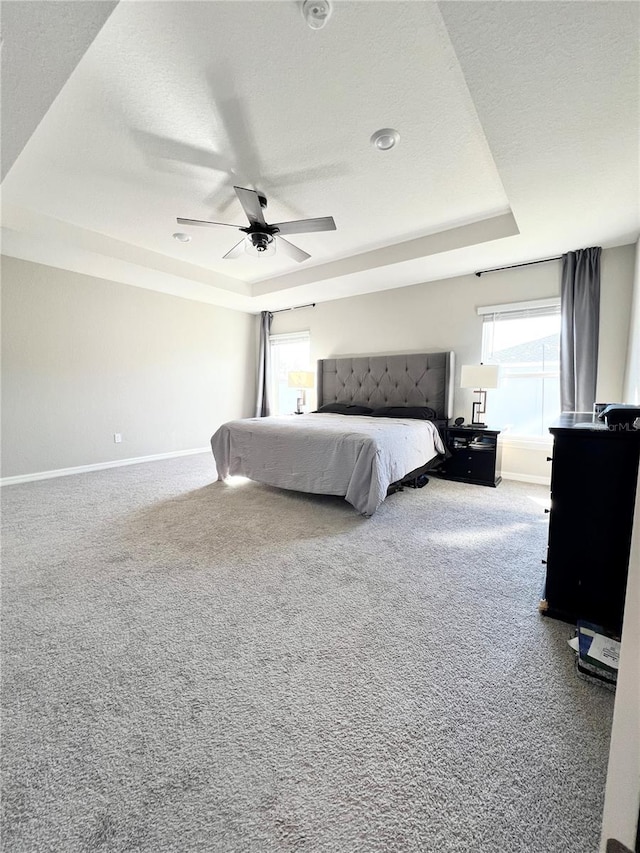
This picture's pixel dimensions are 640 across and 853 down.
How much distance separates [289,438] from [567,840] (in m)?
2.70

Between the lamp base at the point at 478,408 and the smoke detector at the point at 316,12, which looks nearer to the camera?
the smoke detector at the point at 316,12

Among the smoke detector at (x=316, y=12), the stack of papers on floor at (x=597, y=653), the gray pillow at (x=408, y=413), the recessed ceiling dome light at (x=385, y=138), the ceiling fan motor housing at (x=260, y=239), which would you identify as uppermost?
the recessed ceiling dome light at (x=385, y=138)

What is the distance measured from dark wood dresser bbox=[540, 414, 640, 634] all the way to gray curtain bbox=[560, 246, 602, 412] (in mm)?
2299

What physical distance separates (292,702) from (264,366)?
220 inches

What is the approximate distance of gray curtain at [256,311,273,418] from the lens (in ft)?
20.3

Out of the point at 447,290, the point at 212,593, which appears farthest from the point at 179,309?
the point at 212,593

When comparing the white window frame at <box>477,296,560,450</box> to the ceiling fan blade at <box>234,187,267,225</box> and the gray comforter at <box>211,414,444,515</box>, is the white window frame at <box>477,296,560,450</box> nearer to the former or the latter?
the gray comforter at <box>211,414,444,515</box>

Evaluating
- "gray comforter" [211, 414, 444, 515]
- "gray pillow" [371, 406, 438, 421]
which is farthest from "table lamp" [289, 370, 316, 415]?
"gray comforter" [211, 414, 444, 515]

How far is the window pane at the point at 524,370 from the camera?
3.75m

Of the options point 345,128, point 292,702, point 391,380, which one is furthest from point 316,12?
point 391,380

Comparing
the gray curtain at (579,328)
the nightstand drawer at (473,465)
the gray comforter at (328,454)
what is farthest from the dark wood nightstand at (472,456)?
the gray curtain at (579,328)

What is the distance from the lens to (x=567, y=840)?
793 mm

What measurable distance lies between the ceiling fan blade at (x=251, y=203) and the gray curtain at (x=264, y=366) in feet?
11.4

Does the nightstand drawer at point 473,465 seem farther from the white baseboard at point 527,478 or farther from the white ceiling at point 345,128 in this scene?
the white ceiling at point 345,128
